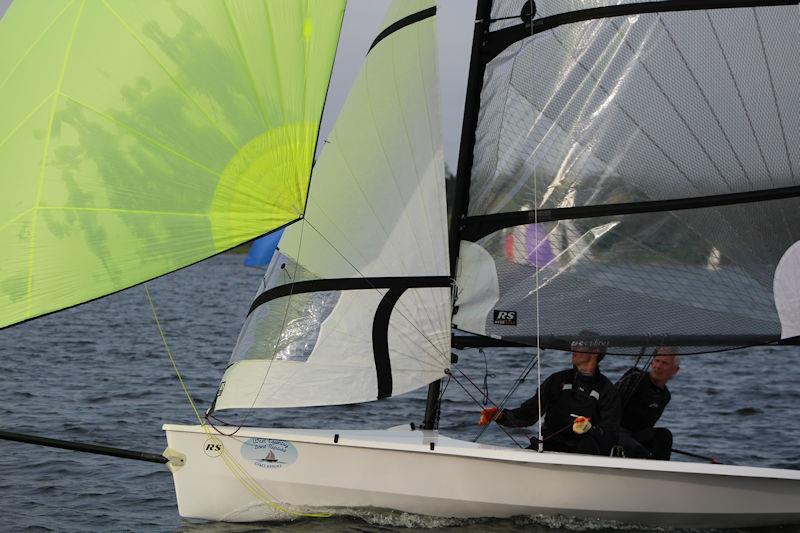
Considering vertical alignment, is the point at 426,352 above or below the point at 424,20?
below

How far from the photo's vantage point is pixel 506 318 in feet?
22.6

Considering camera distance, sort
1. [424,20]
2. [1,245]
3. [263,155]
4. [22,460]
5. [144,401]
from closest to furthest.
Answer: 1. [1,245]
2. [263,155]
3. [424,20]
4. [22,460]
5. [144,401]

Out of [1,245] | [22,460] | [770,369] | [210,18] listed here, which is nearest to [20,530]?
[22,460]

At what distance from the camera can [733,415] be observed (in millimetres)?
11320

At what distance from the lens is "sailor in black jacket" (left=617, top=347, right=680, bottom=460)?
707 cm

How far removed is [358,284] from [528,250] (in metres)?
1.10

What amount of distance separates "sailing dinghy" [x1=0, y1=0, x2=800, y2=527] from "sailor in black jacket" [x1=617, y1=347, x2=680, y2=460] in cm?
32

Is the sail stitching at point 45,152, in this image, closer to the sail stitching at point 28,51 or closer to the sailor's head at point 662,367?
the sail stitching at point 28,51

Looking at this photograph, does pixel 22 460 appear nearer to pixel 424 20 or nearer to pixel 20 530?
pixel 20 530

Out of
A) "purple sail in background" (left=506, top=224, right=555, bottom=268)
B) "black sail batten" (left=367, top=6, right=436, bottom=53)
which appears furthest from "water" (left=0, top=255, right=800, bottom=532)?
"black sail batten" (left=367, top=6, right=436, bottom=53)

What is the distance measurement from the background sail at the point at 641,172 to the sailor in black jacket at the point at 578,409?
0.84 ft

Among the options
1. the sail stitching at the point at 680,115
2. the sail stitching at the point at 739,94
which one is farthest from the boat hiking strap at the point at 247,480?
the sail stitching at the point at 739,94

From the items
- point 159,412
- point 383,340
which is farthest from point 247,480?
point 159,412

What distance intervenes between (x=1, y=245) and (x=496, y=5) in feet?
11.1
